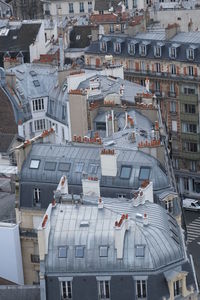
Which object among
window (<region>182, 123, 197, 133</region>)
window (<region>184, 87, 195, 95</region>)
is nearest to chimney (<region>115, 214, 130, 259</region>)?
window (<region>184, 87, 195, 95</region>)

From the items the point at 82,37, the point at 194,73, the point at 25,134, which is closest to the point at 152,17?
the point at 82,37

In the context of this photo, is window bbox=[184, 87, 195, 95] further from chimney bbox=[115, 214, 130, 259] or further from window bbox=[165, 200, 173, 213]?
chimney bbox=[115, 214, 130, 259]

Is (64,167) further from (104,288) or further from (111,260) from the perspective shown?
(104,288)

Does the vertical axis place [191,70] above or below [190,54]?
below

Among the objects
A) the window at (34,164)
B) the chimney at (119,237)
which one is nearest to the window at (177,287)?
the chimney at (119,237)

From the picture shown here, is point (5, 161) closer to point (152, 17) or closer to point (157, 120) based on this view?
point (157, 120)

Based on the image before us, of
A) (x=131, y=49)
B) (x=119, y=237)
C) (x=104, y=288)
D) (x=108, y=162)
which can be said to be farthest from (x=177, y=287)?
(x=131, y=49)

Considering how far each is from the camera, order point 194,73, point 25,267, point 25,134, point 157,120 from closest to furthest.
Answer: point 25,267 → point 157,120 → point 25,134 → point 194,73
